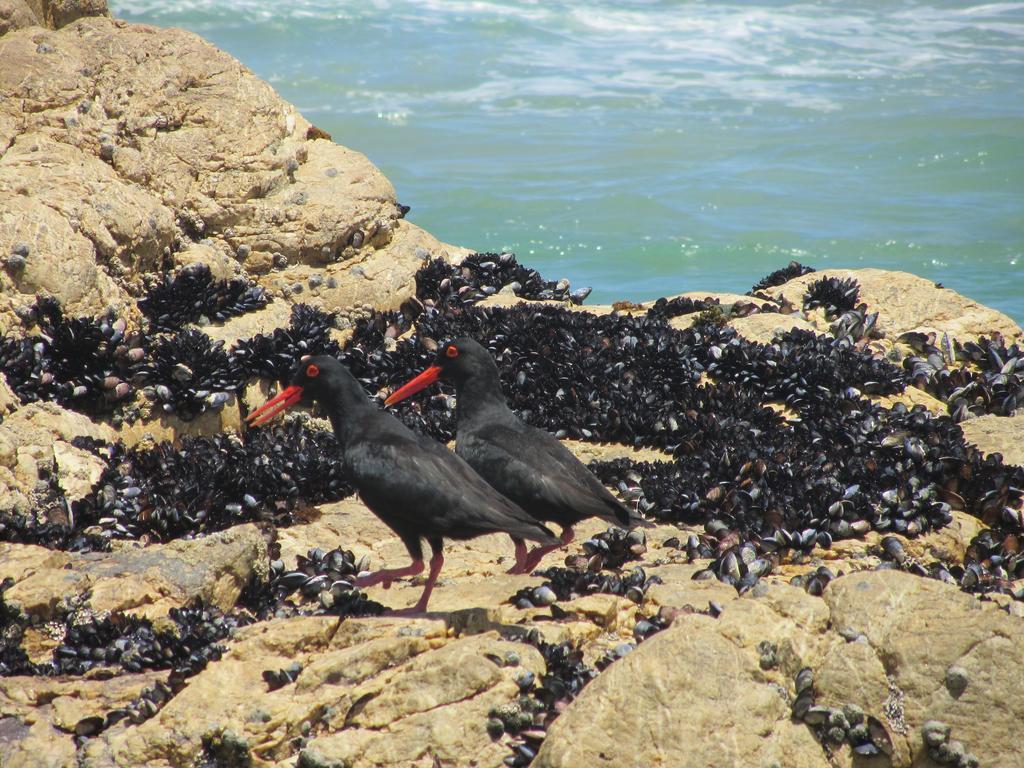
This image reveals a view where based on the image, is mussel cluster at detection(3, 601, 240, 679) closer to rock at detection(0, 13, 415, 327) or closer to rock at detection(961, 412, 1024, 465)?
rock at detection(0, 13, 415, 327)

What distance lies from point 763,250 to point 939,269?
3032 mm

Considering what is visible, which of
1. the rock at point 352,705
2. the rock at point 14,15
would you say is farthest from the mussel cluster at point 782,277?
the rock at point 352,705

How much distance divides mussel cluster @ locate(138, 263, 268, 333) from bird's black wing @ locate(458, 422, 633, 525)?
3907mm

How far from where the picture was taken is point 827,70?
→ 3247 cm

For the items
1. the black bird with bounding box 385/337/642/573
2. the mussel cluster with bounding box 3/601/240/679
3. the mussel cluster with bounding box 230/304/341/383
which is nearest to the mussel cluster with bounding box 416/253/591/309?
the mussel cluster with bounding box 230/304/341/383

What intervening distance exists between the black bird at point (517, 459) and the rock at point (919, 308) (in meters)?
5.34

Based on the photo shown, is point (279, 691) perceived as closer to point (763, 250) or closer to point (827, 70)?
point (763, 250)

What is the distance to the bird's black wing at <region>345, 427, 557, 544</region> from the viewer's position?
233 inches

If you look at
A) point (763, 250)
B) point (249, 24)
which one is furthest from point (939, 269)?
point (249, 24)

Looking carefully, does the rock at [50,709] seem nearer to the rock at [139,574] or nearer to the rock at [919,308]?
the rock at [139,574]

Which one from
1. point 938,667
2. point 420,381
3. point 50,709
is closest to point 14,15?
point 420,381

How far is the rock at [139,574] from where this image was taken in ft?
18.9

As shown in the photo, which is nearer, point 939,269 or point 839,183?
point 939,269

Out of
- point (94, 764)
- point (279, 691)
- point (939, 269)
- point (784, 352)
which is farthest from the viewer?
point (939, 269)
